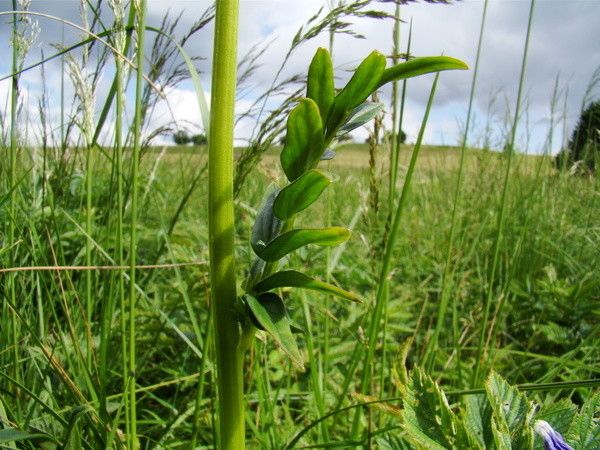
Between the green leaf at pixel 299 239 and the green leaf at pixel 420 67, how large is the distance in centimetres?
15

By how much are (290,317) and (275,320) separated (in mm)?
63

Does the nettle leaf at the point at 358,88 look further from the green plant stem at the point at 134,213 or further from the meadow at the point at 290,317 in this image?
the green plant stem at the point at 134,213

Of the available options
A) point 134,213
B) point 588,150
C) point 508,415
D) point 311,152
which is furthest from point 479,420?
point 588,150

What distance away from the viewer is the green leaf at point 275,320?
54cm

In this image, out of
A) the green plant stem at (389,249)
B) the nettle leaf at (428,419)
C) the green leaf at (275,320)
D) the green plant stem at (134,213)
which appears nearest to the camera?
the green leaf at (275,320)

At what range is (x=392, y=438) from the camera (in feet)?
2.59

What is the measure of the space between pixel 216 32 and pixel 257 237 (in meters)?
0.20

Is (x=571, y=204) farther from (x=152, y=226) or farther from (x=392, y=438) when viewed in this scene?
(x=392, y=438)

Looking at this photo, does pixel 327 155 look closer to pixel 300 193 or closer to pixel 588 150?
pixel 300 193

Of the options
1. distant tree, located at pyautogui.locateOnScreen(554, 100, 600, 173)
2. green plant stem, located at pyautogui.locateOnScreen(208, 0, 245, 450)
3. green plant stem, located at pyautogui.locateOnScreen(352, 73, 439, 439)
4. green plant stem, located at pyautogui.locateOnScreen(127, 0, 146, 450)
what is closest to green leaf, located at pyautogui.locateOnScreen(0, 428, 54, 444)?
green plant stem, located at pyautogui.locateOnScreen(127, 0, 146, 450)

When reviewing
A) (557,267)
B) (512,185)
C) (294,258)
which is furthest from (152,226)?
(512,185)

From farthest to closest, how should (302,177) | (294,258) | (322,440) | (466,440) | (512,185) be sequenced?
(512,185) → (294,258) → (322,440) → (466,440) → (302,177)

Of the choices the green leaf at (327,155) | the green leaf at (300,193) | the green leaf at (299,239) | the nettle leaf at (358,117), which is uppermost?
the nettle leaf at (358,117)

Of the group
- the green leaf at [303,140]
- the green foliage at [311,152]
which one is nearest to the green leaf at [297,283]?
the green foliage at [311,152]
